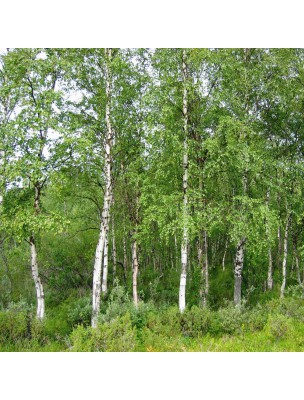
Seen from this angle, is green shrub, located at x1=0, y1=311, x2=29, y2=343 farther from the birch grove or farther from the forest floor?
the birch grove

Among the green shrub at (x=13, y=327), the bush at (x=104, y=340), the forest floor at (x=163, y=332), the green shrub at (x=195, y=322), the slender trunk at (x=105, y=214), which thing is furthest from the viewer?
the slender trunk at (x=105, y=214)

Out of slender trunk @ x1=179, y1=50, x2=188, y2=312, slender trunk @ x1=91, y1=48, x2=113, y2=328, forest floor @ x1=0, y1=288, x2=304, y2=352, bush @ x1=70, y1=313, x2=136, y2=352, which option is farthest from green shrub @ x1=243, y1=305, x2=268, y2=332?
slender trunk @ x1=91, y1=48, x2=113, y2=328

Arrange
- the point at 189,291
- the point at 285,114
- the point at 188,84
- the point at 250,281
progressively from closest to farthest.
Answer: the point at 188,84
the point at 285,114
the point at 189,291
the point at 250,281

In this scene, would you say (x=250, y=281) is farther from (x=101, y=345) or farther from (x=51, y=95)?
(x=51, y=95)

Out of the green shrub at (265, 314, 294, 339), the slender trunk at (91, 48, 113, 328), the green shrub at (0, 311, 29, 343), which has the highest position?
the slender trunk at (91, 48, 113, 328)

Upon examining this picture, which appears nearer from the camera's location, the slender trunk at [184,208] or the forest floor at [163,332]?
the forest floor at [163,332]

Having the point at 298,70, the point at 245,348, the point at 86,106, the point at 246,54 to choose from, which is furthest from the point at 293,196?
the point at 86,106

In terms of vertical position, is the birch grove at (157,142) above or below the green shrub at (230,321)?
above

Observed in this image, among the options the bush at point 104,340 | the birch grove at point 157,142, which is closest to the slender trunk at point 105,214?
the birch grove at point 157,142

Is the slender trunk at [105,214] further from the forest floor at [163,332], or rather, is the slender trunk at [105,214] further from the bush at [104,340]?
the bush at [104,340]

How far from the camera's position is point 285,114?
12023 mm

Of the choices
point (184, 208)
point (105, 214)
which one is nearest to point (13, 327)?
point (105, 214)

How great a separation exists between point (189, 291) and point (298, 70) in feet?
32.9
